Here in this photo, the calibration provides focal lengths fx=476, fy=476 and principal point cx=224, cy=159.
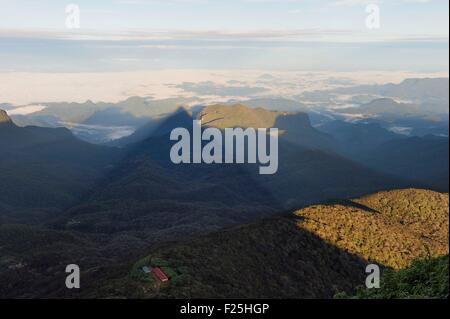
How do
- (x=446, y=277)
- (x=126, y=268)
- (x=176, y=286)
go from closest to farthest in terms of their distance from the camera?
(x=446, y=277)
(x=176, y=286)
(x=126, y=268)

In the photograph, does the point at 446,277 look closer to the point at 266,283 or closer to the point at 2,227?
the point at 266,283
